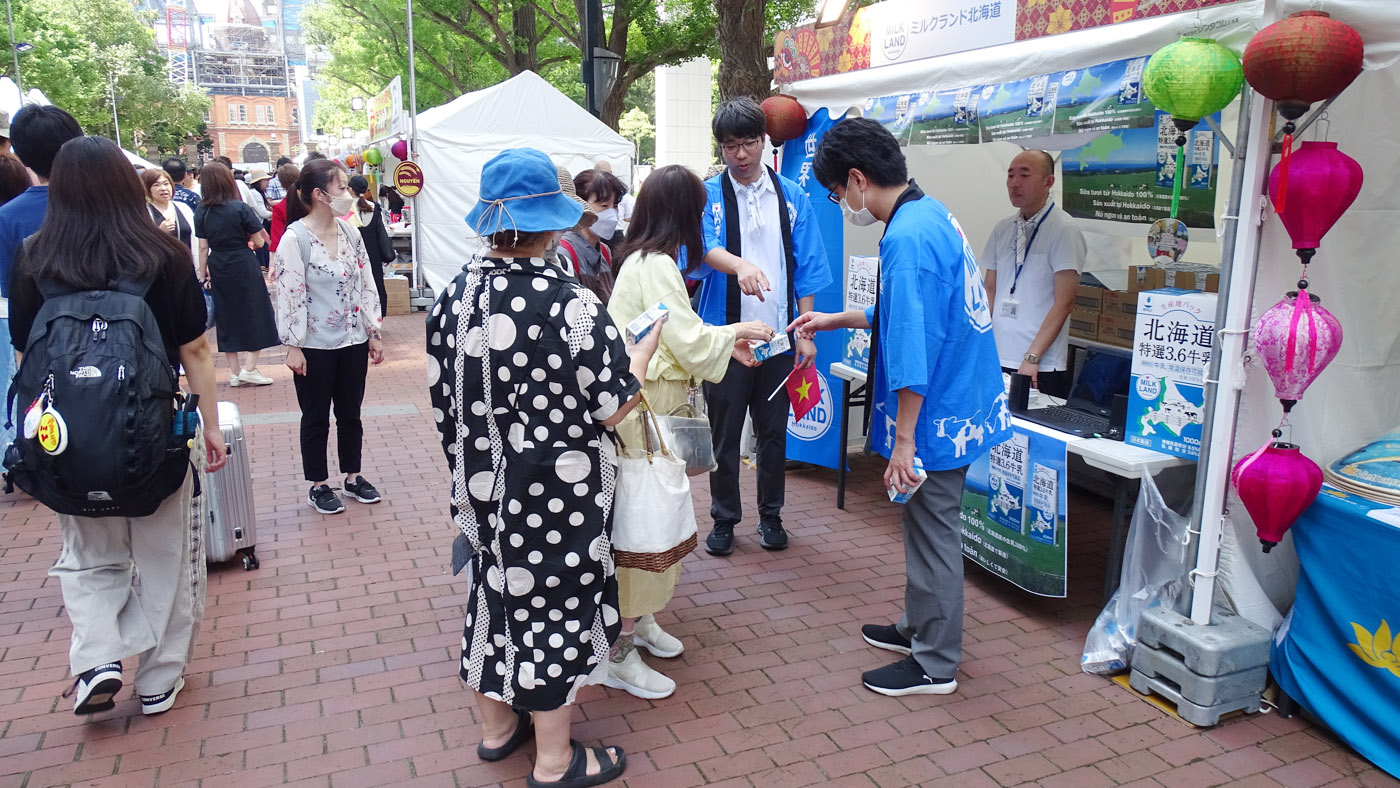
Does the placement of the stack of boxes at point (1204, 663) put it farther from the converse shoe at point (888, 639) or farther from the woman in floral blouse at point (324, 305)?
the woman in floral blouse at point (324, 305)

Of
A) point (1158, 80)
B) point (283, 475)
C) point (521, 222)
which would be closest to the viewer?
point (521, 222)

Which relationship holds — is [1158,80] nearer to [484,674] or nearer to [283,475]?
[484,674]

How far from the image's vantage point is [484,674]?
2.59 m

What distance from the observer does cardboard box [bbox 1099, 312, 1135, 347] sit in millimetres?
4871

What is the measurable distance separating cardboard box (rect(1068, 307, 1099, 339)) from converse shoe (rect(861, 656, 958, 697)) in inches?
100

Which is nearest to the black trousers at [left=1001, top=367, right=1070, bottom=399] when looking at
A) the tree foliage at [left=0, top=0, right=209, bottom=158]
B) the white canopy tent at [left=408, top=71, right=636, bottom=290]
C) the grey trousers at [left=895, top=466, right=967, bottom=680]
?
the grey trousers at [left=895, top=466, right=967, bottom=680]

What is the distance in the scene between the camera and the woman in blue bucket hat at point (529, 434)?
2.35 m

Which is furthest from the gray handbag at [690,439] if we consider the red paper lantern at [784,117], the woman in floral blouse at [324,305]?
the red paper lantern at [784,117]

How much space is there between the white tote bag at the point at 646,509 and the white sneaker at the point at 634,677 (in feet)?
2.17

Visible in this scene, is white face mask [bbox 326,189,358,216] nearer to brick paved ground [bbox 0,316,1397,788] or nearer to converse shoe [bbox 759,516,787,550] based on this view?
brick paved ground [bbox 0,316,1397,788]

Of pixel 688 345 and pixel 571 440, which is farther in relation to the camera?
pixel 688 345

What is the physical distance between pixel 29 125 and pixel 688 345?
2.48 m

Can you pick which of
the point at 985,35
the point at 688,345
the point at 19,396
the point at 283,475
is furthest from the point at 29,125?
the point at 985,35

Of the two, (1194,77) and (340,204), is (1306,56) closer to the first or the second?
(1194,77)
